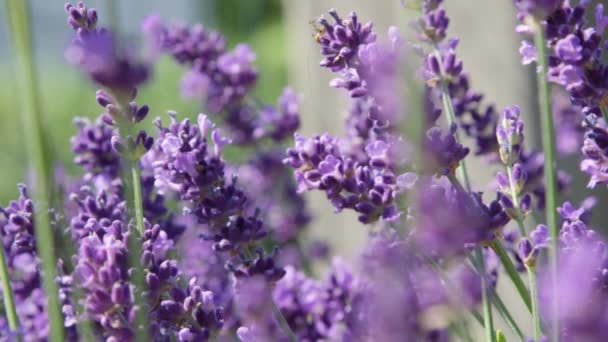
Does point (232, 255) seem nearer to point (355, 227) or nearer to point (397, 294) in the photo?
point (397, 294)

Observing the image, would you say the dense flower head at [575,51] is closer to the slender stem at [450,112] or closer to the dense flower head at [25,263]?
the slender stem at [450,112]

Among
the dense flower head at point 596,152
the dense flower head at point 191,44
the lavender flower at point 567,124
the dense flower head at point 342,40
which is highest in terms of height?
the dense flower head at point 191,44

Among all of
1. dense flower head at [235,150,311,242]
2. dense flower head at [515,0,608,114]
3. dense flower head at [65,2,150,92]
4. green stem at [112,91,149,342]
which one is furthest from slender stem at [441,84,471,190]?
dense flower head at [235,150,311,242]

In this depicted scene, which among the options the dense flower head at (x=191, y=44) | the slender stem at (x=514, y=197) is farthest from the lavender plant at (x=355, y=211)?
the dense flower head at (x=191, y=44)

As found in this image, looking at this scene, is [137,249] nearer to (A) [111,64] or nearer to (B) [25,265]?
(A) [111,64]

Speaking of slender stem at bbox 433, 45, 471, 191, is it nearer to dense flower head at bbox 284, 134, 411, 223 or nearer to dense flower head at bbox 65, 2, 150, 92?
dense flower head at bbox 284, 134, 411, 223

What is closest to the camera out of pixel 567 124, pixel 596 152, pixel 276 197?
pixel 596 152

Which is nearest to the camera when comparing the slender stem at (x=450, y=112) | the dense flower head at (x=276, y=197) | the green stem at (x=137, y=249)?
the green stem at (x=137, y=249)

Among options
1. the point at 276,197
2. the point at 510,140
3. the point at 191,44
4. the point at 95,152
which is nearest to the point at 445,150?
the point at 510,140

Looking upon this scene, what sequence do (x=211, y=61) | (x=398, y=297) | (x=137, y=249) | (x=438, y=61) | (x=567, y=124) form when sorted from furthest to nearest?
(x=211, y=61), (x=567, y=124), (x=438, y=61), (x=137, y=249), (x=398, y=297)

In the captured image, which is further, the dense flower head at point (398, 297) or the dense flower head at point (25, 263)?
the dense flower head at point (25, 263)
